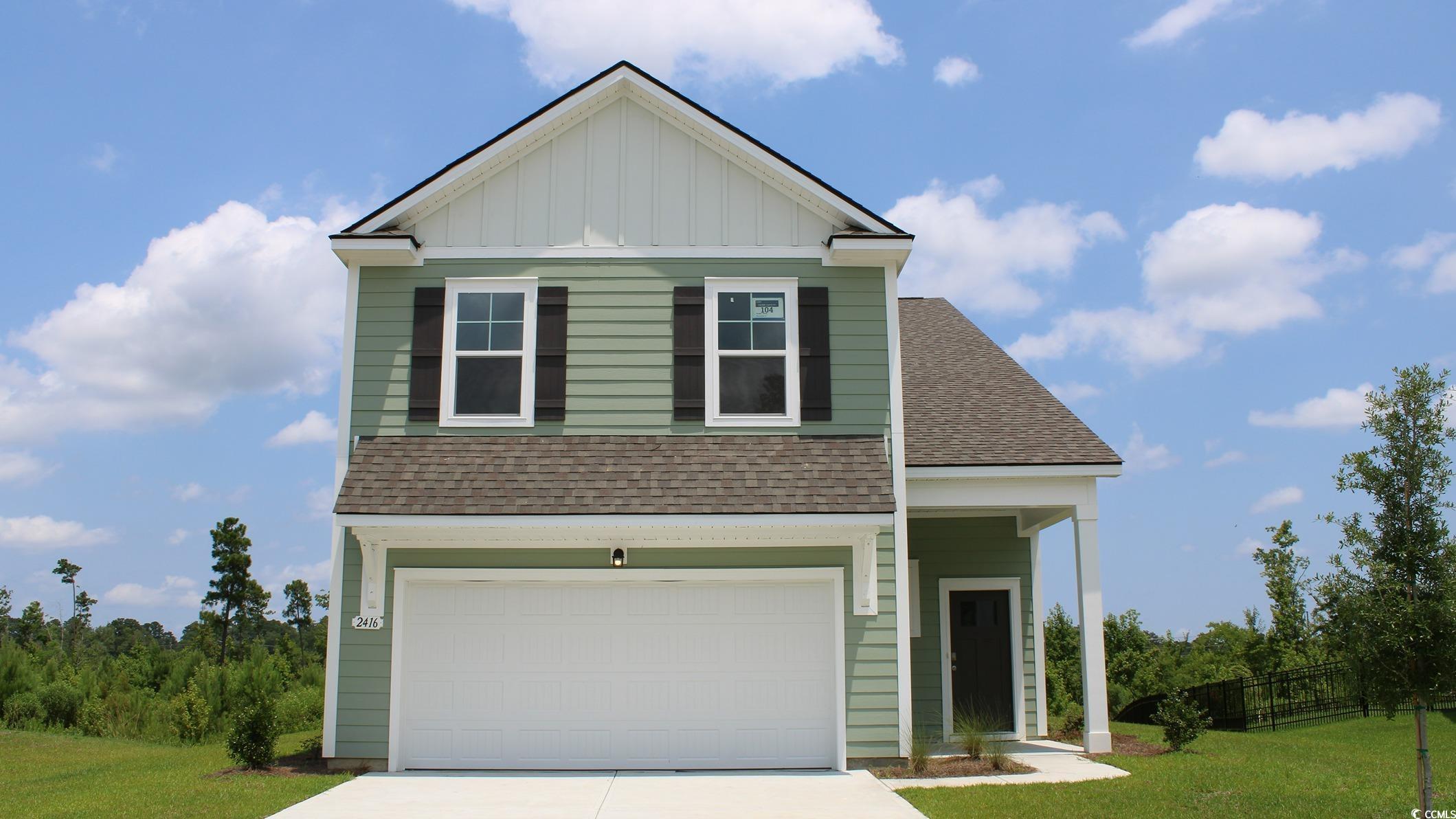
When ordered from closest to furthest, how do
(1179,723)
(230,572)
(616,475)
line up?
(616,475), (1179,723), (230,572)

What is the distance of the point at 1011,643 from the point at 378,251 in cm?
972

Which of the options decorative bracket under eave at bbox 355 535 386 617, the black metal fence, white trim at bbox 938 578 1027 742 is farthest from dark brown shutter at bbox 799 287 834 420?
the black metal fence

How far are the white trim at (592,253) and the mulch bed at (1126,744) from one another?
259 inches

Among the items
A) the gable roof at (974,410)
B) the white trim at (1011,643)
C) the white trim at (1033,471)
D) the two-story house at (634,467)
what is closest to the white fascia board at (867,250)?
the two-story house at (634,467)

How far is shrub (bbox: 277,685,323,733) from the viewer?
17.1 m

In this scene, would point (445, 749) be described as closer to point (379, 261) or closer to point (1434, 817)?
point (379, 261)

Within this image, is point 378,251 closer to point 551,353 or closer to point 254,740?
point 551,353

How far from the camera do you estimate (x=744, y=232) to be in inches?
478

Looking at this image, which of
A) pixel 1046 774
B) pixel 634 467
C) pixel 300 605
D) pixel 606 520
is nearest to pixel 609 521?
pixel 606 520

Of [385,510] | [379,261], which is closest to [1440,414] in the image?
[385,510]

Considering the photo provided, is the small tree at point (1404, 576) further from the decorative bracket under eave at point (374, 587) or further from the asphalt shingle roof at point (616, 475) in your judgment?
the decorative bracket under eave at point (374, 587)

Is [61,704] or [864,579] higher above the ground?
[864,579]

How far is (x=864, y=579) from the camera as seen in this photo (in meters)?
11.3

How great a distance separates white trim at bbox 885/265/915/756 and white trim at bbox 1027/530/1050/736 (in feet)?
10.8
